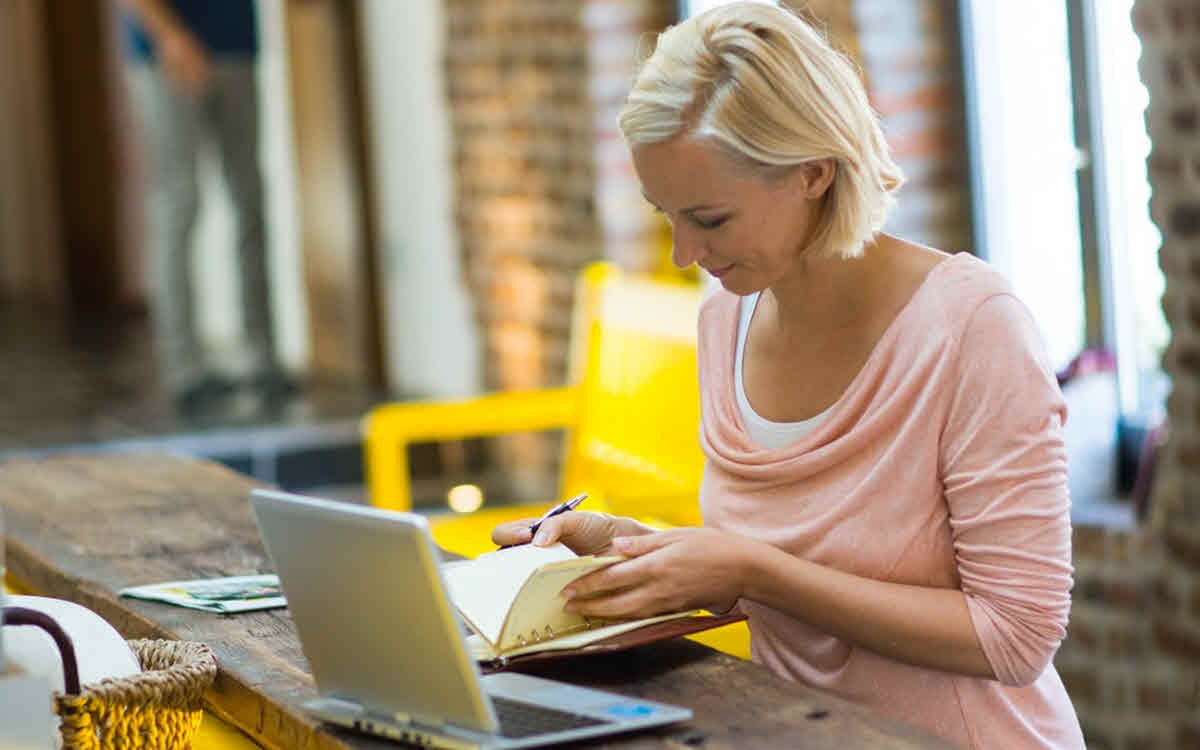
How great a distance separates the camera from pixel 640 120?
1.65 meters

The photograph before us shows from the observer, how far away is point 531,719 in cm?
135

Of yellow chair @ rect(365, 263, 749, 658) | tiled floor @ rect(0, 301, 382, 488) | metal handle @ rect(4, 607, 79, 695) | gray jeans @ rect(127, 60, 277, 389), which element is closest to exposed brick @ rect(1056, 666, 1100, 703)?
yellow chair @ rect(365, 263, 749, 658)

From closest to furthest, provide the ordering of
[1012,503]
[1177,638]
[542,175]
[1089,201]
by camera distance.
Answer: [1012,503]
[1177,638]
[1089,201]
[542,175]

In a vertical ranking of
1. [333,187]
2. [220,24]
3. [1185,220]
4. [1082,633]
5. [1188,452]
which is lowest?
[1082,633]

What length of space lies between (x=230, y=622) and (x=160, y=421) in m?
3.49

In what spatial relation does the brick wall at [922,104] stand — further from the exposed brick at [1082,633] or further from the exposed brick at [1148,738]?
the exposed brick at [1148,738]

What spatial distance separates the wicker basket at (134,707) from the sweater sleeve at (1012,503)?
2.17 feet

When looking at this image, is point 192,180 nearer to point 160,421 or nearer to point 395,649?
point 160,421

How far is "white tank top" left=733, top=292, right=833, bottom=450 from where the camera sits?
1.74m

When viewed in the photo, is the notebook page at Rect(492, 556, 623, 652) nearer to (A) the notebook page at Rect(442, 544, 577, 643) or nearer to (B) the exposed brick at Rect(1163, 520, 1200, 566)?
(A) the notebook page at Rect(442, 544, 577, 643)

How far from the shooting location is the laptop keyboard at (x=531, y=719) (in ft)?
4.36

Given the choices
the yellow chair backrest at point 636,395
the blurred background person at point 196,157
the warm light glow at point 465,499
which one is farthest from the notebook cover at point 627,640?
the blurred background person at point 196,157

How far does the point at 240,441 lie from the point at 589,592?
11.2ft

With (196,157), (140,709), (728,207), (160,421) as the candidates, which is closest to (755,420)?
(728,207)
